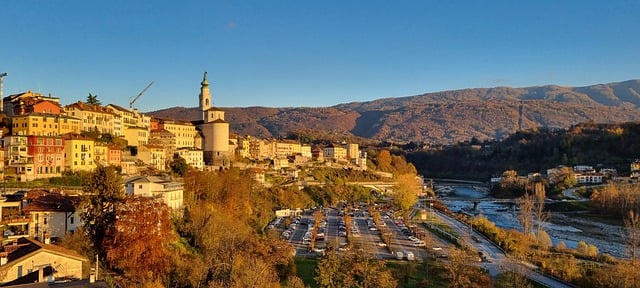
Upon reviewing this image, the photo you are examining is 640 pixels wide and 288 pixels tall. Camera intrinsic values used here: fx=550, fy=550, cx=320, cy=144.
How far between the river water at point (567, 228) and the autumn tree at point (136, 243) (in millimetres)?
31737

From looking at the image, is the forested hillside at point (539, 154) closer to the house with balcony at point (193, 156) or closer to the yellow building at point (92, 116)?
the house with balcony at point (193, 156)

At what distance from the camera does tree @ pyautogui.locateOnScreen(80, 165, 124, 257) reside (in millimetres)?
21875

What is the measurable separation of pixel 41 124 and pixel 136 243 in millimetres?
23168

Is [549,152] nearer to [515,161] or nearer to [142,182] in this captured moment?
[515,161]

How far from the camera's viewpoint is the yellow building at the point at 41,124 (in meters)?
38.6

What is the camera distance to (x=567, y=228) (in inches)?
2119

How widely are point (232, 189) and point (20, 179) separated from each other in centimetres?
1402

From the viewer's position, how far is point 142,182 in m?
31.0

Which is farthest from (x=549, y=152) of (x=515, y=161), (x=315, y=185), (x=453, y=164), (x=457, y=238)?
(x=457, y=238)

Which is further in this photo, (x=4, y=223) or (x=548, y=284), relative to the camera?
(x=548, y=284)

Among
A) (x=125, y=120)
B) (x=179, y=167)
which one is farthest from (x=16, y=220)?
(x=125, y=120)

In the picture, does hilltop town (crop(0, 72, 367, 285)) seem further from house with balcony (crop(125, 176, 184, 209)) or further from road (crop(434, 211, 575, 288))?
road (crop(434, 211, 575, 288))

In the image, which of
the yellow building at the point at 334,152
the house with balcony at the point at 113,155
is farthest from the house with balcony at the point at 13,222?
the yellow building at the point at 334,152

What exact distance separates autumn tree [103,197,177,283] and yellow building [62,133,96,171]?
683 inches
